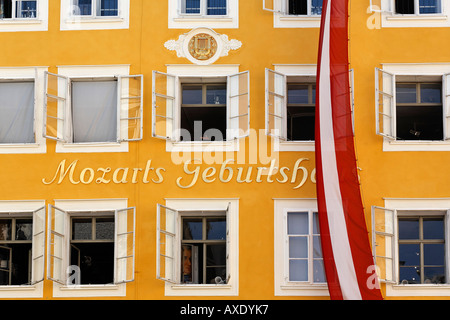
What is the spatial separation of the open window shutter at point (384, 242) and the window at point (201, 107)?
2.87 m

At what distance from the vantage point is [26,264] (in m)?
23.3

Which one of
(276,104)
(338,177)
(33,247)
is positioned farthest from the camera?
(276,104)

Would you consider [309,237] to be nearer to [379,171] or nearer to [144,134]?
[379,171]

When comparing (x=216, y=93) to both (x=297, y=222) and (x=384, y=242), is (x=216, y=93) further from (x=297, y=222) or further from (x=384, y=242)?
(x=384, y=242)

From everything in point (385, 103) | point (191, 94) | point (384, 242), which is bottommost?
point (384, 242)

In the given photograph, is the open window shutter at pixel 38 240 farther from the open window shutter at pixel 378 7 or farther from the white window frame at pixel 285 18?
the open window shutter at pixel 378 7

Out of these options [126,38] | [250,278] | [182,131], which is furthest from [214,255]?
[126,38]

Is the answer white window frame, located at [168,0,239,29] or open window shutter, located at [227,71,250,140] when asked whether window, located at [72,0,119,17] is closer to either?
white window frame, located at [168,0,239,29]

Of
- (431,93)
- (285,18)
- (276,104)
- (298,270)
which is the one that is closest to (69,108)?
(276,104)

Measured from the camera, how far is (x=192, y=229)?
914 inches

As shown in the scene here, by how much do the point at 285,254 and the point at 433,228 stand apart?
2752mm

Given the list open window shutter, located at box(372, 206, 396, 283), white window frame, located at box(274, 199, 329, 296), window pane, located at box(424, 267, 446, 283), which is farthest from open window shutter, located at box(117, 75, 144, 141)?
window pane, located at box(424, 267, 446, 283)

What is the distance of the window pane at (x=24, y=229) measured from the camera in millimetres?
23406
